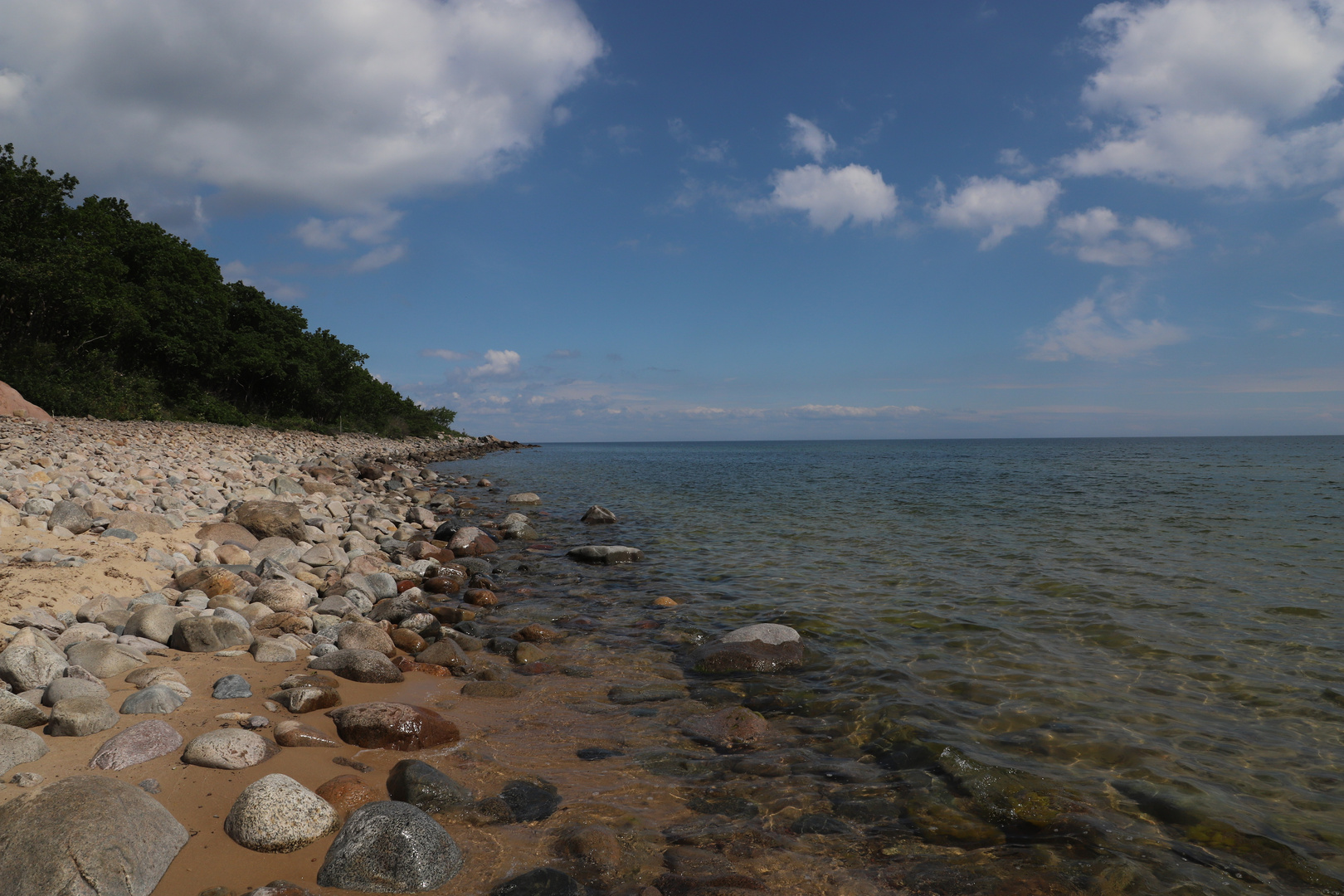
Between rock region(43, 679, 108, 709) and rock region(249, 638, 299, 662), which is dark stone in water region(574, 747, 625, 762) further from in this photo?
rock region(43, 679, 108, 709)

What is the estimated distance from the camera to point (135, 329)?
116ft

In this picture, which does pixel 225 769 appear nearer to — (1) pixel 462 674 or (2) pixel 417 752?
(2) pixel 417 752

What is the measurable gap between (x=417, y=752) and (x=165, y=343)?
45.1m

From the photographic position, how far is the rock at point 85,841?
9.45 feet

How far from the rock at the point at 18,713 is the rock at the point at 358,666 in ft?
7.08

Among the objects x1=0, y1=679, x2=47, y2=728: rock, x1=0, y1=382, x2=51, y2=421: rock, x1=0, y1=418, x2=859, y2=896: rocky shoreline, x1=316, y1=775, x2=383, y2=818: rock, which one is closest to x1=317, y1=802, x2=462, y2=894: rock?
x1=0, y1=418, x2=859, y2=896: rocky shoreline

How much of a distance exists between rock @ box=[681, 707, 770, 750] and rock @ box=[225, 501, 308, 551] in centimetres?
863

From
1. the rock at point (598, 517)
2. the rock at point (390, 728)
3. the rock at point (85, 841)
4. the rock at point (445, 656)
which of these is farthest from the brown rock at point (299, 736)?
the rock at point (598, 517)

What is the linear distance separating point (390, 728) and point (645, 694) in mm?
2509

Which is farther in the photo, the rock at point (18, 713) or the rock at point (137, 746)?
the rock at point (18, 713)

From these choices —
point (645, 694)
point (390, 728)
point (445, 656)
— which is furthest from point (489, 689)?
point (645, 694)

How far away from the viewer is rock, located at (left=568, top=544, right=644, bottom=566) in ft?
42.9

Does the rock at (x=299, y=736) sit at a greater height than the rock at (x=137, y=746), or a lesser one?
lesser

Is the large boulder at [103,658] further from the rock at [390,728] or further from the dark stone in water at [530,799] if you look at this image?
the dark stone in water at [530,799]
